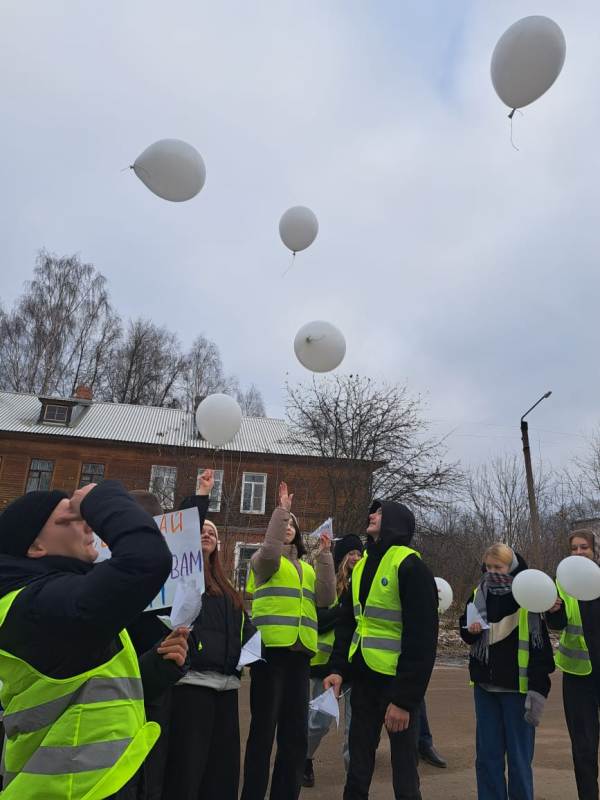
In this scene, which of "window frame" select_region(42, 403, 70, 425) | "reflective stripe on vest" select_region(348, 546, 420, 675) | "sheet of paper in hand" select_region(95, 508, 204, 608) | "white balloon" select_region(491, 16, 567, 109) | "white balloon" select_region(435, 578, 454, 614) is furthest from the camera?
"window frame" select_region(42, 403, 70, 425)

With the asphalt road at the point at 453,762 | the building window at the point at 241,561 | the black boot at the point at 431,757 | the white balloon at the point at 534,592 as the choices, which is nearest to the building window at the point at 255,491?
the building window at the point at 241,561

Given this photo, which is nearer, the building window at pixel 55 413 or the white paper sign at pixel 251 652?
the white paper sign at pixel 251 652

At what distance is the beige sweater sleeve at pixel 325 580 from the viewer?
4.50m

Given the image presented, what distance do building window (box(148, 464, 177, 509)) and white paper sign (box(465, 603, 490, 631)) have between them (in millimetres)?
22544

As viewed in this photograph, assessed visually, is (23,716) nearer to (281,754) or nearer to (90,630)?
(90,630)

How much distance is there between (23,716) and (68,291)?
3293 cm

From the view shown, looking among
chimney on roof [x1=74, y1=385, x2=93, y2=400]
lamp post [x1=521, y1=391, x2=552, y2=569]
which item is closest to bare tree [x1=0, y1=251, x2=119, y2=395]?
chimney on roof [x1=74, y1=385, x2=93, y2=400]

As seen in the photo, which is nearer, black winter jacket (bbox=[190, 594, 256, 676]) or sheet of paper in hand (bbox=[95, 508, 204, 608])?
sheet of paper in hand (bbox=[95, 508, 204, 608])

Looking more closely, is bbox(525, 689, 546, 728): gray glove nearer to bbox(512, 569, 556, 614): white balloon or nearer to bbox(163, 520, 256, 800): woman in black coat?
bbox(512, 569, 556, 614): white balloon

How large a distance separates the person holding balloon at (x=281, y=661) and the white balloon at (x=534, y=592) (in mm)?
1345

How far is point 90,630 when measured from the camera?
5.09 feet

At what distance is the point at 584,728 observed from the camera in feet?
13.0

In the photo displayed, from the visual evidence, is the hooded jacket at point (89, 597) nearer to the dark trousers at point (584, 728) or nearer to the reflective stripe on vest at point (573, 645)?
the reflective stripe on vest at point (573, 645)

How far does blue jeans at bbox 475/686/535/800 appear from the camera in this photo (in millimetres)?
3631
